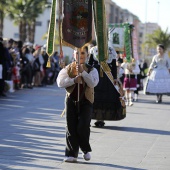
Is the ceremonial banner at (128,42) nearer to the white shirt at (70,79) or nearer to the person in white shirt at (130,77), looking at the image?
the person in white shirt at (130,77)

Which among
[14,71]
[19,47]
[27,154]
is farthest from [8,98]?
[27,154]

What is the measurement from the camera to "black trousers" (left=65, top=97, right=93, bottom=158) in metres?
10.1

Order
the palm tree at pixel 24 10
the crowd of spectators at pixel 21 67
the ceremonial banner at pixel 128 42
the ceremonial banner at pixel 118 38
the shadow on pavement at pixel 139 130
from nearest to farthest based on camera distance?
the shadow on pavement at pixel 139 130, the ceremonial banner at pixel 128 42, the ceremonial banner at pixel 118 38, the crowd of spectators at pixel 21 67, the palm tree at pixel 24 10

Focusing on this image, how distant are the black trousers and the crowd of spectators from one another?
1224 centimetres

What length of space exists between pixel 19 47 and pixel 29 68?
46.8 inches

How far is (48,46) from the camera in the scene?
10477 millimetres

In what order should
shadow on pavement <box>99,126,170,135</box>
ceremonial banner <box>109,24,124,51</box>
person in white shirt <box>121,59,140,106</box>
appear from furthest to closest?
person in white shirt <box>121,59,140,106</box> < ceremonial banner <box>109,24,124,51</box> < shadow on pavement <box>99,126,170,135</box>

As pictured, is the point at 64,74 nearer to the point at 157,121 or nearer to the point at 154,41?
the point at 157,121

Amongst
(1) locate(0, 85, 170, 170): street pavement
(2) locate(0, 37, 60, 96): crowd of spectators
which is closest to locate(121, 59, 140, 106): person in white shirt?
(1) locate(0, 85, 170, 170): street pavement

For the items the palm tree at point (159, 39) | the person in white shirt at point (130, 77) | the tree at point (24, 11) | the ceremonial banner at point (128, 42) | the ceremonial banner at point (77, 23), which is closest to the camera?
the ceremonial banner at point (77, 23)

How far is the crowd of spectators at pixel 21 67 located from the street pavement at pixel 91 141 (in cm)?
308

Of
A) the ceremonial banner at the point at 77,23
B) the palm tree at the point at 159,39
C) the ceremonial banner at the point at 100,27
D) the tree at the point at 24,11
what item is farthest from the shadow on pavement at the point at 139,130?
the palm tree at the point at 159,39

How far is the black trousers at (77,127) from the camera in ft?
33.1

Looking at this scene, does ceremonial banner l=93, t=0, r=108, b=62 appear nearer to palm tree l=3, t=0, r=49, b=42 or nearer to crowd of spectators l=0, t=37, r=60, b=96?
crowd of spectators l=0, t=37, r=60, b=96
